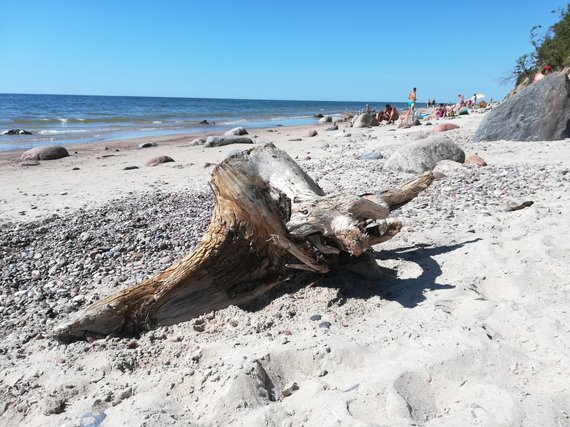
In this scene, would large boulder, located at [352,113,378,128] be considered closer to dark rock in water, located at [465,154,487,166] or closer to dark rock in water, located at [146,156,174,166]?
dark rock in water, located at [146,156,174,166]

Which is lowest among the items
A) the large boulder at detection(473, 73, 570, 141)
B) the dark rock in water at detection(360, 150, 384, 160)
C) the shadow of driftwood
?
the shadow of driftwood

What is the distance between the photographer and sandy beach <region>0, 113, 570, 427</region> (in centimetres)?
235

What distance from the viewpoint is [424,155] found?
817 cm

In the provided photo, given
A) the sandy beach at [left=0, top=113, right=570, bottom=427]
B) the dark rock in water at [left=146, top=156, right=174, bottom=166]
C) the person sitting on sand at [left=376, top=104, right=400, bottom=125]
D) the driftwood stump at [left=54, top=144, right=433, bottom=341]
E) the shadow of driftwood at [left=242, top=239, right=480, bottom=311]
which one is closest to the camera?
the sandy beach at [left=0, top=113, right=570, bottom=427]

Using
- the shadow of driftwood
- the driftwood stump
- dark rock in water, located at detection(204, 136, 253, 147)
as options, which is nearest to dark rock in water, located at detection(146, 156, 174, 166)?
dark rock in water, located at detection(204, 136, 253, 147)

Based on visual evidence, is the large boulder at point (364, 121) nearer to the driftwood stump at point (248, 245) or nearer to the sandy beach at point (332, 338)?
the sandy beach at point (332, 338)

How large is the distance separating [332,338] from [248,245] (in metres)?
1.07

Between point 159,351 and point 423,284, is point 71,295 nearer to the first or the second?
point 159,351

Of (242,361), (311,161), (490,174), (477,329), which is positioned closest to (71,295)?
(242,361)

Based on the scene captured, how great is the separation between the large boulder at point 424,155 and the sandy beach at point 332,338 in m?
2.53

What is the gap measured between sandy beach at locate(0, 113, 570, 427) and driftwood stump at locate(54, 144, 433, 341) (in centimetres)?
14

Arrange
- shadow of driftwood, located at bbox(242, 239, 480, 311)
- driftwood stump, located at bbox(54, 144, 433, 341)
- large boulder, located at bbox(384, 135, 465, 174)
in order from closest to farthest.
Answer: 1. driftwood stump, located at bbox(54, 144, 433, 341)
2. shadow of driftwood, located at bbox(242, 239, 480, 311)
3. large boulder, located at bbox(384, 135, 465, 174)

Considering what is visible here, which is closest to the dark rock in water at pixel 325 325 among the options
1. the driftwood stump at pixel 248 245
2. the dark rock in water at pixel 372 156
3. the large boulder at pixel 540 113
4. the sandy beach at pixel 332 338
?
the sandy beach at pixel 332 338

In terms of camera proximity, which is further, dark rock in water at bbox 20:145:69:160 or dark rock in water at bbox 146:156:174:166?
dark rock in water at bbox 20:145:69:160
